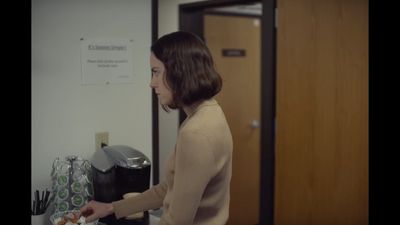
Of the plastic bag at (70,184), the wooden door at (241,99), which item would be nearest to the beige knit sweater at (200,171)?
the plastic bag at (70,184)

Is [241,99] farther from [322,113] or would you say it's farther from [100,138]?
[100,138]

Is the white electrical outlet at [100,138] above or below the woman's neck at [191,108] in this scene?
below

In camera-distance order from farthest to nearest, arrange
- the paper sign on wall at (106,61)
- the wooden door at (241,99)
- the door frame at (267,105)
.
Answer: the wooden door at (241,99) < the door frame at (267,105) < the paper sign on wall at (106,61)

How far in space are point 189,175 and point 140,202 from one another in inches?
15.9

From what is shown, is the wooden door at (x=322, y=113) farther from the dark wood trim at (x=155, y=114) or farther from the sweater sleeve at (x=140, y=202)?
the sweater sleeve at (x=140, y=202)

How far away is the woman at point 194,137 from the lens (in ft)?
3.58

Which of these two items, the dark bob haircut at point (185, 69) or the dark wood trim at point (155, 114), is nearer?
the dark bob haircut at point (185, 69)

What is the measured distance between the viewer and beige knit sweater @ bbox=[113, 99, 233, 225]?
1086 mm

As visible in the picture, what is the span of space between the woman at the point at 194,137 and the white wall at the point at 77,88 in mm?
656

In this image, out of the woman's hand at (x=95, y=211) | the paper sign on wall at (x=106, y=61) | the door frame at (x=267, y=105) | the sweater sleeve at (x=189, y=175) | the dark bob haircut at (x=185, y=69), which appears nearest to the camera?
the sweater sleeve at (x=189, y=175)

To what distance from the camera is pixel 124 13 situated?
75.8 inches

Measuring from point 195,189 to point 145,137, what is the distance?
1.01 metres
